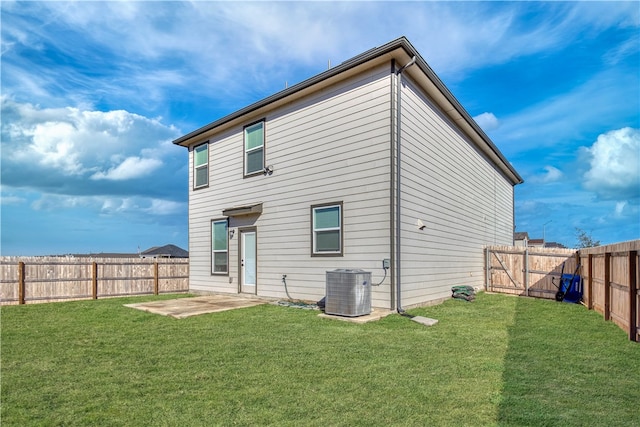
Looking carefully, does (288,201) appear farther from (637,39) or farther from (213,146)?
(637,39)


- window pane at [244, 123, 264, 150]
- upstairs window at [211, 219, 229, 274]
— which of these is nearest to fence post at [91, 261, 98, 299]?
upstairs window at [211, 219, 229, 274]

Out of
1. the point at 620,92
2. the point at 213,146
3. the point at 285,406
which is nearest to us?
the point at 285,406

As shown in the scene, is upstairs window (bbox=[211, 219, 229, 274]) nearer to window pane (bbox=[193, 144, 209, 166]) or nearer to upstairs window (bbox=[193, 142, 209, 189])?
upstairs window (bbox=[193, 142, 209, 189])

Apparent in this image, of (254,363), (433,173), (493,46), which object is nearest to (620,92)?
(493,46)

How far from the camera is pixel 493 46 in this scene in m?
11.5

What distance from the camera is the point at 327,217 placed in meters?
9.65

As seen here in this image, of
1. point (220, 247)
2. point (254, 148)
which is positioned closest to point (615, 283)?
point (254, 148)

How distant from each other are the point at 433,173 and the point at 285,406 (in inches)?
332

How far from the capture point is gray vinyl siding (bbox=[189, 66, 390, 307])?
8695mm

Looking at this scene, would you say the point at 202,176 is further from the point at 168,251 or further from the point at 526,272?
the point at 168,251

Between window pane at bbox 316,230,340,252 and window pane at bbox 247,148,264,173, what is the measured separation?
124 inches

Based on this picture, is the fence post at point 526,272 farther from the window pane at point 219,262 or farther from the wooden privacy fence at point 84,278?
the wooden privacy fence at point 84,278

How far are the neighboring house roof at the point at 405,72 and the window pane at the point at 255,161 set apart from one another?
1.21m

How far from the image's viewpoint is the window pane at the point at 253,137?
1175cm
